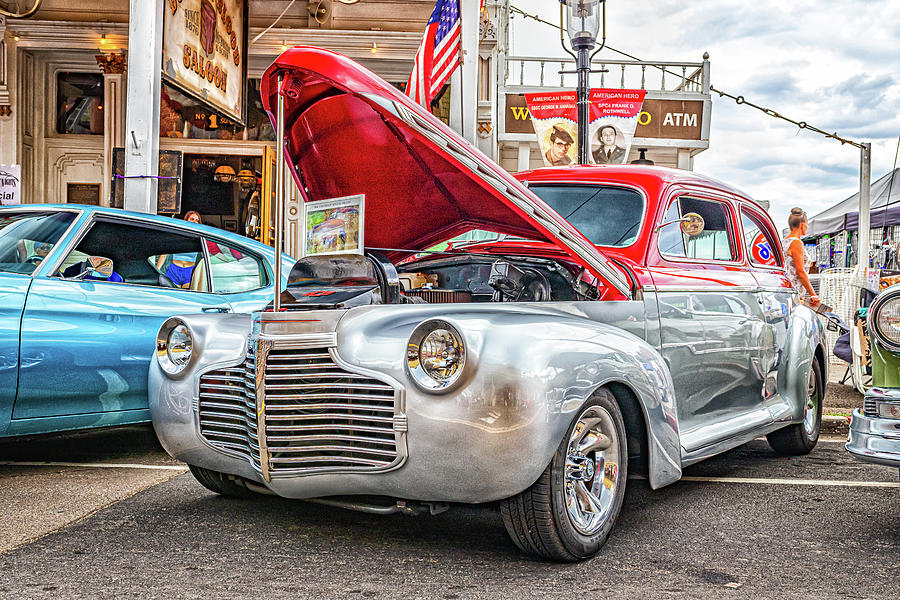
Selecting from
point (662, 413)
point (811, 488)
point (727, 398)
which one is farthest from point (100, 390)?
point (811, 488)

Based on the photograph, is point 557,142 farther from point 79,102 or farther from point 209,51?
point 79,102

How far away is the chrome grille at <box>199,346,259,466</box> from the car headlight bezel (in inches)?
5.7

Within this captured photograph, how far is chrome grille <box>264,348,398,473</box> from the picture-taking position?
2.98m

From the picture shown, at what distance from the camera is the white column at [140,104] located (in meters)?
7.65

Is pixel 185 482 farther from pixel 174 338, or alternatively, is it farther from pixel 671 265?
pixel 671 265

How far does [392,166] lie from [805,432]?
325cm

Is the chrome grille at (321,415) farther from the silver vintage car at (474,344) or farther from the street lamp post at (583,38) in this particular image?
the street lamp post at (583,38)

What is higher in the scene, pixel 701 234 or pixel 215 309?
pixel 701 234

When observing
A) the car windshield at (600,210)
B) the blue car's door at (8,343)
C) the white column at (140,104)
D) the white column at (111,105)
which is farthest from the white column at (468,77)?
the white column at (111,105)

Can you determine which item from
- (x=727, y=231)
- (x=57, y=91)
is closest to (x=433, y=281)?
(x=727, y=231)

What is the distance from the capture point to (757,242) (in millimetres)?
5301

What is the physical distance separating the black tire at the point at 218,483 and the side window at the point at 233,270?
1682mm

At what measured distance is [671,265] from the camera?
14.1ft

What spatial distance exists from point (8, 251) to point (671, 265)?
11.5 ft
